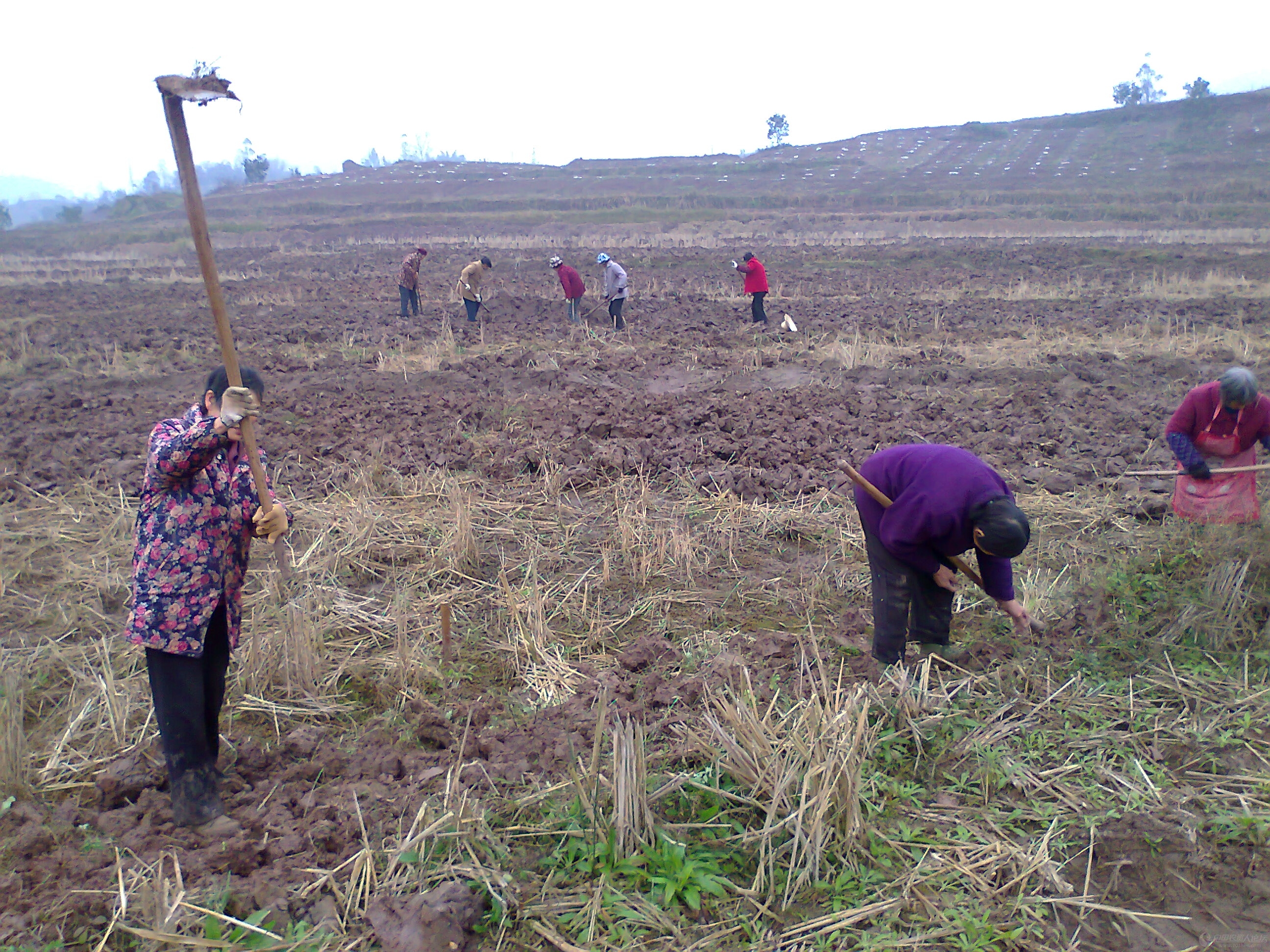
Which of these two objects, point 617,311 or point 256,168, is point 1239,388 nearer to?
point 617,311

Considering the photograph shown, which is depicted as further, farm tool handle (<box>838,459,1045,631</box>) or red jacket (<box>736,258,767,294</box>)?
red jacket (<box>736,258,767,294</box>)

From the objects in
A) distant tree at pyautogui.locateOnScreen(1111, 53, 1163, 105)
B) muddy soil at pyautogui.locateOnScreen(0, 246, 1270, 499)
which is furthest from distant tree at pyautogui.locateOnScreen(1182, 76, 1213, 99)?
muddy soil at pyautogui.locateOnScreen(0, 246, 1270, 499)

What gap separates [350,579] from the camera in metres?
5.10

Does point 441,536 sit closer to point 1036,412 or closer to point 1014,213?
Answer: point 1036,412

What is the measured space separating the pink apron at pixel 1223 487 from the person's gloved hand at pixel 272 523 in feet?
16.0

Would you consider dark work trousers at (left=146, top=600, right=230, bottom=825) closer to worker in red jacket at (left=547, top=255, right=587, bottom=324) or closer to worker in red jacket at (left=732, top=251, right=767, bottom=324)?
worker in red jacket at (left=547, top=255, right=587, bottom=324)

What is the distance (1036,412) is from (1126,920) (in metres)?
6.32

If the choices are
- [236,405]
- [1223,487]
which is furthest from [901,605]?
[236,405]

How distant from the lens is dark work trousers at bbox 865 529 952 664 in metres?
3.72

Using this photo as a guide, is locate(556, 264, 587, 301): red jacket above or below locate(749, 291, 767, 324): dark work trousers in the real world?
above

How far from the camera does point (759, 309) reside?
43.2ft

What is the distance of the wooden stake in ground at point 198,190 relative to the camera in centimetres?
266

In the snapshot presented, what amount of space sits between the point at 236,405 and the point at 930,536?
271cm

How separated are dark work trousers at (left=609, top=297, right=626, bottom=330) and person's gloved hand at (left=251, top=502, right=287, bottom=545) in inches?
419
